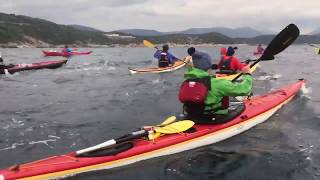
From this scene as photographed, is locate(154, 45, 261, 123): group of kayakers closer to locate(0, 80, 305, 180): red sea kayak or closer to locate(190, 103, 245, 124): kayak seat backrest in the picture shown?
locate(190, 103, 245, 124): kayak seat backrest

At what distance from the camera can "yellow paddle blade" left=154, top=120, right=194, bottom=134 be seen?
29.4 feet

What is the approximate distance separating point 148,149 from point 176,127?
0.98 m

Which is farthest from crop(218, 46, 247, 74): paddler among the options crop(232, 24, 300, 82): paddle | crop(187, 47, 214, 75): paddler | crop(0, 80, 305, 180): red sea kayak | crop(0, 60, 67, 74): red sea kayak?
crop(0, 60, 67, 74): red sea kayak

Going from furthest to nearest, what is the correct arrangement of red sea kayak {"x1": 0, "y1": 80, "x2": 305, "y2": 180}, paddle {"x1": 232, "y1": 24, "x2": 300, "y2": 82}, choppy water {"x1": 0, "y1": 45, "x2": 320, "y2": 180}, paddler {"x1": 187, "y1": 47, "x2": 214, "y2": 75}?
1. paddle {"x1": 232, "y1": 24, "x2": 300, "y2": 82}
2. paddler {"x1": 187, "y1": 47, "x2": 214, "y2": 75}
3. choppy water {"x1": 0, "y1": 45, "x2": 320, "y2": 180}
4. red sea kayak {"x1": 0, "y1": 80, "x2": 305, "y2": 180}

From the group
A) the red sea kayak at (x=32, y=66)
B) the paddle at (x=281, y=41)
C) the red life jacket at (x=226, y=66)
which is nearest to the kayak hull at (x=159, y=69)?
the red sea kayak at (x=32, y=66)

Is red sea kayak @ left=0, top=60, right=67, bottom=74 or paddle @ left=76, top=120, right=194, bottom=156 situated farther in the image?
red sea kayak @ left=0, top=60, right=67, bottom=74

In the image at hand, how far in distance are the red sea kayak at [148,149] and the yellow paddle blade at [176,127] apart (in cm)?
12

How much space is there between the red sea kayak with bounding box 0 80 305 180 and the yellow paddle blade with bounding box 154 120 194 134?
0.12m

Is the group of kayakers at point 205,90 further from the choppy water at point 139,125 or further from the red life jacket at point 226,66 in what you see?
the red life jacket at point 226,66

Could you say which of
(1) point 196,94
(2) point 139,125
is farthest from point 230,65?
(1) point 196,94

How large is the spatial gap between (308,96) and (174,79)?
8.93 metres

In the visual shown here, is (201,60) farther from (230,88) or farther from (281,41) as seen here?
(281,41)

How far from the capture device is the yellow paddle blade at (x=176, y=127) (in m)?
8.97

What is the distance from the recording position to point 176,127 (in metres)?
9.05
